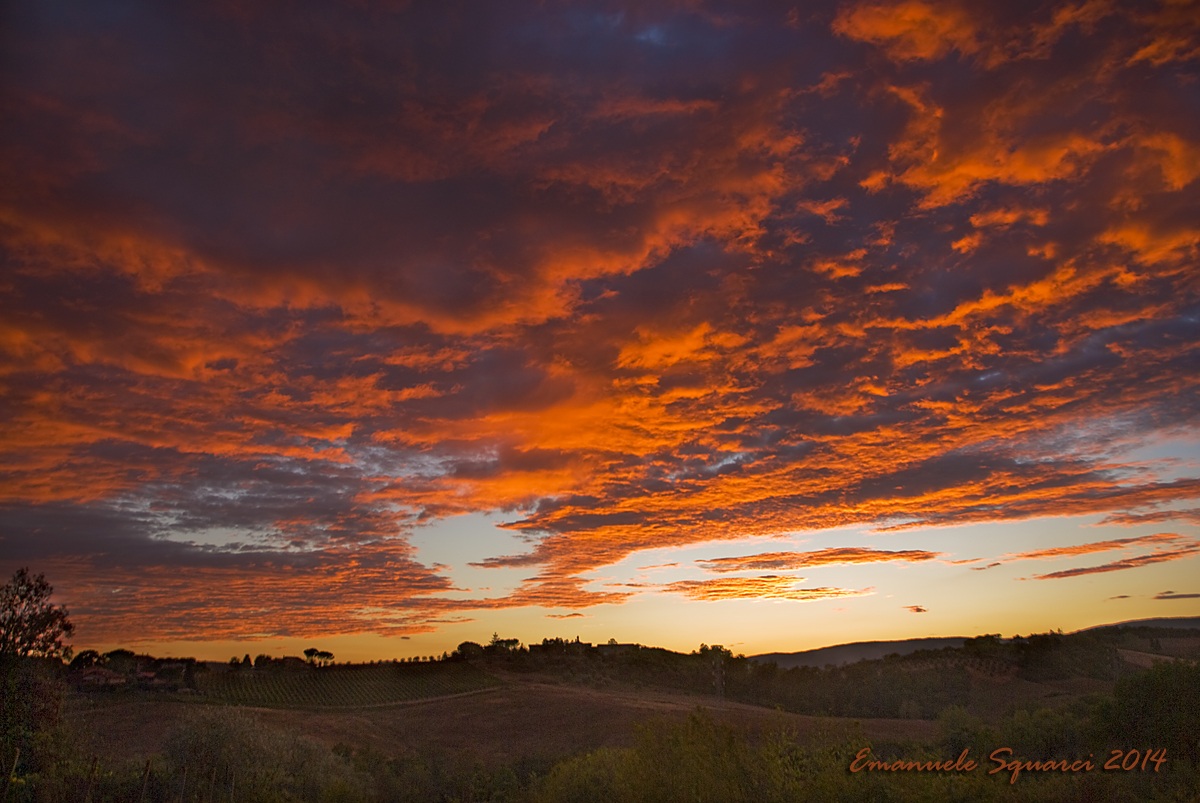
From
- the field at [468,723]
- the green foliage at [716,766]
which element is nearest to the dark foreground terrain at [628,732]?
the green foliage at [716,766]

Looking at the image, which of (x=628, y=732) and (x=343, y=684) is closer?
(x=628, y=732)

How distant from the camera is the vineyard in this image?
9425cm

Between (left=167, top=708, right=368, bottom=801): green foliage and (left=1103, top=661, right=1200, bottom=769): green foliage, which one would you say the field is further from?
(left=1103, top=661, right=1200, bottom=769): green foliage

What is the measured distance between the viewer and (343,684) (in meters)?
110

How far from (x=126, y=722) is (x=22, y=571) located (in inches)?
2082

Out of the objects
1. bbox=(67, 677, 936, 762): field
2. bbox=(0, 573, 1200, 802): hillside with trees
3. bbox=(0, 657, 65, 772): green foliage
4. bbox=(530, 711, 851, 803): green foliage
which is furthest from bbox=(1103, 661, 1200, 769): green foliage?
bbox=(0, 657, 65, 772): green foliage

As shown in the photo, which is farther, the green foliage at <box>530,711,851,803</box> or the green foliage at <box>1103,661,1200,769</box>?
the green foliage at <box>1103,661,1200,769</box>

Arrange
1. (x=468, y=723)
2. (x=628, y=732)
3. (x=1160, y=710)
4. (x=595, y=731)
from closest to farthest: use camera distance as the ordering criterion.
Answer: (x=1160, y=710), (x=628, y=732), (x=595, y=731), (x=468, y=723)

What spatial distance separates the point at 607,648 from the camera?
157 metres

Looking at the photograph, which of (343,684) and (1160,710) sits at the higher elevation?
(343,684)

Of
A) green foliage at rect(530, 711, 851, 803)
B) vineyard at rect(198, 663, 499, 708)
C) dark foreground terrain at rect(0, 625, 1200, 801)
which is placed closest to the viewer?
green foliage at rect(530, 711, 851, 803)

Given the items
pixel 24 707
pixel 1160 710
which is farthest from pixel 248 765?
pixel 1160 710

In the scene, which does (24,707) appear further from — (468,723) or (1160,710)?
(468,723)

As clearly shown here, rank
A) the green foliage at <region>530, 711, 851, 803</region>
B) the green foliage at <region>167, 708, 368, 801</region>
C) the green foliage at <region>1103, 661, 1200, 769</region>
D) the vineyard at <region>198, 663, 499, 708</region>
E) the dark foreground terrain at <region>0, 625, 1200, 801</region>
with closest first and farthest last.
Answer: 1. the green foliage at <region>530, 711, 851, 803</region>
2. the dark foreground terrain at <region>0, 625, 1200, 801</region>
3. the green foliage at <region>167, 708, 368, 801</region>
4. the green foliage at <region>1103, 661, 1200, 769</region>
5. the vineyard at <region>198, 663, 499, 708</region>
